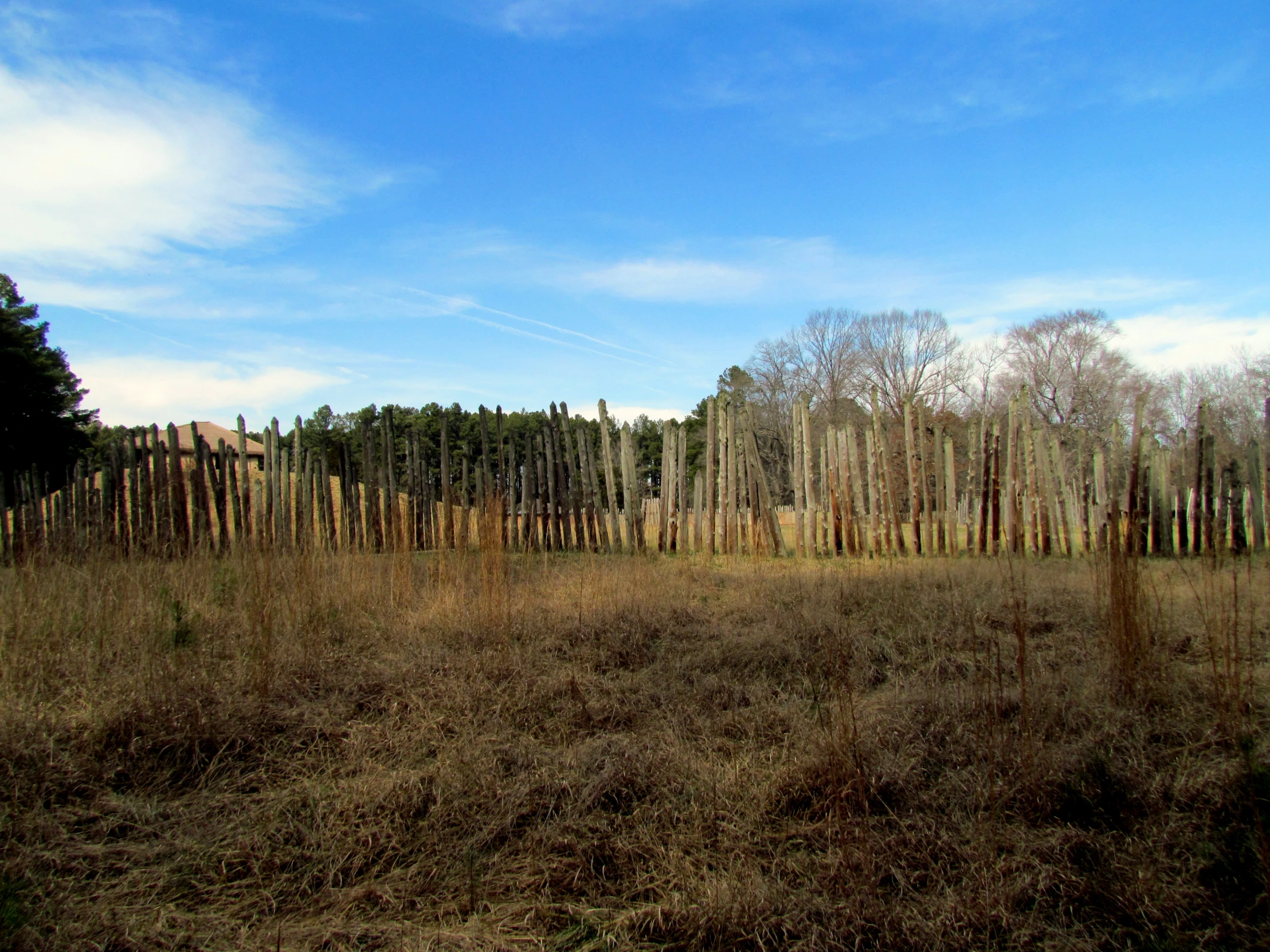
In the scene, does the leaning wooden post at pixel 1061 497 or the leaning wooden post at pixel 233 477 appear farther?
the leaning wooden post at pixel 233 477

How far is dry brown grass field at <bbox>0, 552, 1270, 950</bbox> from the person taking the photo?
2.22 metres

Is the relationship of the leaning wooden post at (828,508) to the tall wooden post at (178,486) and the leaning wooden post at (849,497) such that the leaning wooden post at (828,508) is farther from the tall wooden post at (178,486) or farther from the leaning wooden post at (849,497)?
the tall wooden post at (178,486)

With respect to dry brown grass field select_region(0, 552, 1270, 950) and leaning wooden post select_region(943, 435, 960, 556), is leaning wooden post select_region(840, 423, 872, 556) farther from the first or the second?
dry brown grass field select_region(0, 552, 1270, 950)

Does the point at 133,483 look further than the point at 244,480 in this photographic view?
Yes

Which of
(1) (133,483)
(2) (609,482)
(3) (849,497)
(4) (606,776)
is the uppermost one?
(1) (133,483)

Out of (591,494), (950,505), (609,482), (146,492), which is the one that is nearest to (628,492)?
(609,482)

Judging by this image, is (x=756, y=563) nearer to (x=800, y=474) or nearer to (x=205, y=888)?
(x=800, y=474)

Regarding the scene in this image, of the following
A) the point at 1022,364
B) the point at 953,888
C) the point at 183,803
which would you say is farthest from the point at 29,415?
the point at 1022,364

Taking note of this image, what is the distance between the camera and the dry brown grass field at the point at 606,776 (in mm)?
2223

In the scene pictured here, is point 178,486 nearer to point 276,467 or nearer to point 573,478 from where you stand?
point 276,467

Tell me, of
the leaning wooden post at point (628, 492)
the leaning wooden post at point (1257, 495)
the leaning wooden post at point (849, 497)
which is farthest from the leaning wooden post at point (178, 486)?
the leaning wooden post at point (1257, 495)

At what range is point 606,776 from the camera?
2959mm

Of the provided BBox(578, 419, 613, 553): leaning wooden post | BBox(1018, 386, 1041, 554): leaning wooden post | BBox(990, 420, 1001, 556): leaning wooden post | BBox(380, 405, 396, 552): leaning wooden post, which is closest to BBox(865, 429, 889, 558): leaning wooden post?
BBox(990, 420, 1001, 556): leaning wooden post

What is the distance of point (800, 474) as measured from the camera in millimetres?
9570
